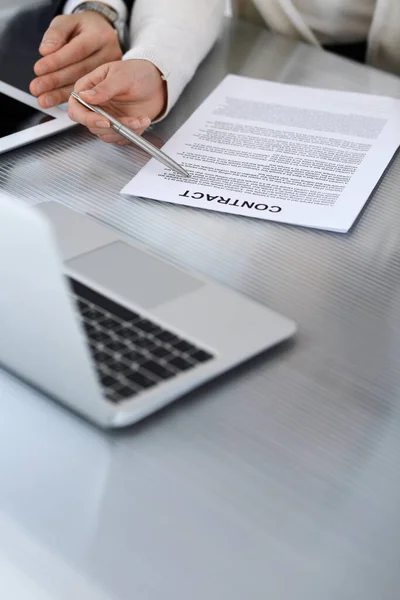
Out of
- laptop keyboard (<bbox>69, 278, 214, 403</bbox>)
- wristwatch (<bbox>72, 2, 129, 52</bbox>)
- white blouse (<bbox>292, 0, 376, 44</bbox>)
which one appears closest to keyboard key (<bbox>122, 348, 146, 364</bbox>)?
laptop keyboard (<bbox>69, 278, 214, 403</bbox>)

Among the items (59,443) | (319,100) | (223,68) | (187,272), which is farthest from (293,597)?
(223,68)

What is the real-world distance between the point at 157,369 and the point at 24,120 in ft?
1.59

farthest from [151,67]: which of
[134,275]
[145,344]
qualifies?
[145,344]

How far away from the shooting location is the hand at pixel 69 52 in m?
1.03

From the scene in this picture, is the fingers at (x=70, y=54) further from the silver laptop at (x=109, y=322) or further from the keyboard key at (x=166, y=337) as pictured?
the keyboard key at (x=166, y=337)

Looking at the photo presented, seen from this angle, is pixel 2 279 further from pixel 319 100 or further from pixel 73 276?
pixel 319 100

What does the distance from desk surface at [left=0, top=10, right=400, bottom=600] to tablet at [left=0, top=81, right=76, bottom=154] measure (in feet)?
0.73

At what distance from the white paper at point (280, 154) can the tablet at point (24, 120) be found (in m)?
0.13

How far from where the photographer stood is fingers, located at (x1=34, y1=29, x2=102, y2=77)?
1.05 metres

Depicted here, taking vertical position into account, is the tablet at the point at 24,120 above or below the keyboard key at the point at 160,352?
below

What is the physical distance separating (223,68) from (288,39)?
0.46ft

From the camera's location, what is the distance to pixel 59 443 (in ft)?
2.00

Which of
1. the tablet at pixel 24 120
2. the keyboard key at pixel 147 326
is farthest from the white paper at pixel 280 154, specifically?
the keyboard key at pixel 147 326

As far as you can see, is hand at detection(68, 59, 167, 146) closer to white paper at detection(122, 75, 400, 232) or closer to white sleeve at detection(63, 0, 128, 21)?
white paper at detection(122, 75, 400, 232)
